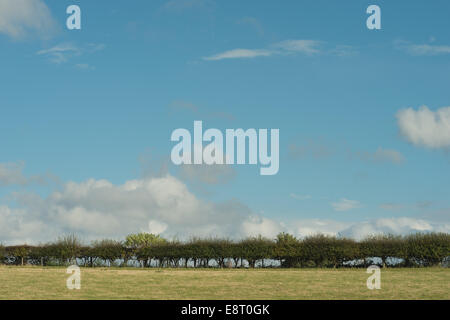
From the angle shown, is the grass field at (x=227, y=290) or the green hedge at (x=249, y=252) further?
the green hedge at (x=249, y=252)

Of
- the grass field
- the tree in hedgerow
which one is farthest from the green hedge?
the grass field

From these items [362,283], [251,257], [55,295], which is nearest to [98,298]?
[55,295]

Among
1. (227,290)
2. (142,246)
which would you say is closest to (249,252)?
(142,246)

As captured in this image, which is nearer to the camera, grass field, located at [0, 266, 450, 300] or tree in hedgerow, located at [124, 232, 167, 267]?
grass field, located at [0, 266, 450, 300]

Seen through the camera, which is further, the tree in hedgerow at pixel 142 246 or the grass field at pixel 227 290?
the tree in hedgerow at pixel 142 246

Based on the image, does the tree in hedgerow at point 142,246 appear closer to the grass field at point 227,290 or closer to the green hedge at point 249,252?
the green hedge at point 249,252

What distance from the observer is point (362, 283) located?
2162 centimetres

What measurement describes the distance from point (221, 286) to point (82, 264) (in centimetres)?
2313

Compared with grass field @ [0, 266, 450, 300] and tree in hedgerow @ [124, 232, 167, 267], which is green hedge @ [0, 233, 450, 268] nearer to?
tree in hedgerow @ [124, 232, 167, 267]

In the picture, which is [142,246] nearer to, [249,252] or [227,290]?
[249,252]

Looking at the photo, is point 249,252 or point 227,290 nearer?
point 227,290

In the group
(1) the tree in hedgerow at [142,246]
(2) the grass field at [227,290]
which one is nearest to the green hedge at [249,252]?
(1) the tree in hedgerow at [142,246]
